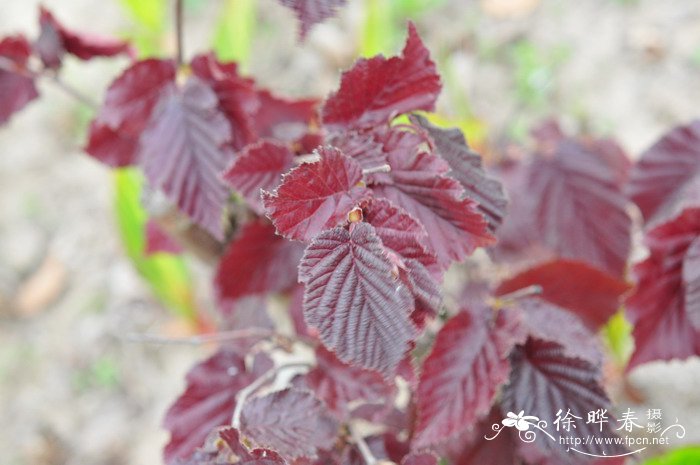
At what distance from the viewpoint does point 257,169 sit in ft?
1.88

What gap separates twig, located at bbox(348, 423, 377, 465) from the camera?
1.98ft

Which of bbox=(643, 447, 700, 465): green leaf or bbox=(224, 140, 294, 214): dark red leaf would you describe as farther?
bbox=(643, 447, 700, 465): green leaf

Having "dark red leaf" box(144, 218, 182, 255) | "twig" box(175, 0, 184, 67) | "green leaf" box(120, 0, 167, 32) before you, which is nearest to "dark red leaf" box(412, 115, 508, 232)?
"twig" box(175, 0, 184, 67)

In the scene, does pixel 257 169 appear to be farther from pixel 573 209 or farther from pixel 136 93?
pixel 573 209

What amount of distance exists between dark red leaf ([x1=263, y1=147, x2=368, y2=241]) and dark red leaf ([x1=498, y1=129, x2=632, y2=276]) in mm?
540

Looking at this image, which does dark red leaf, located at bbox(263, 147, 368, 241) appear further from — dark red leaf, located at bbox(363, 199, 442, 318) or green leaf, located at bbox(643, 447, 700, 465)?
green leaf, located at bbox(643, 447, 700, 465)

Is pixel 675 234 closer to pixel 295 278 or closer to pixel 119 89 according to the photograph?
pixel 295 278

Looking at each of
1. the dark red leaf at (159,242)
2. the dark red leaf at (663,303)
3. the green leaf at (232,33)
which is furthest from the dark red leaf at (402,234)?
the green leaf at (232,33)

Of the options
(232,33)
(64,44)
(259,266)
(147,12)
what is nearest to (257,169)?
(259,266)

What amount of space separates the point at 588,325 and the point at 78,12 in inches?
93.0

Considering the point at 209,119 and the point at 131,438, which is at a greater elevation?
the point at 209,119

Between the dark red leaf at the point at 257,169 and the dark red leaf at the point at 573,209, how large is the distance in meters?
0.50

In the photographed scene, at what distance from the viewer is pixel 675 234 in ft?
2.16

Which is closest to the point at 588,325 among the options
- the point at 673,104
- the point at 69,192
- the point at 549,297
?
the point at 549,297
